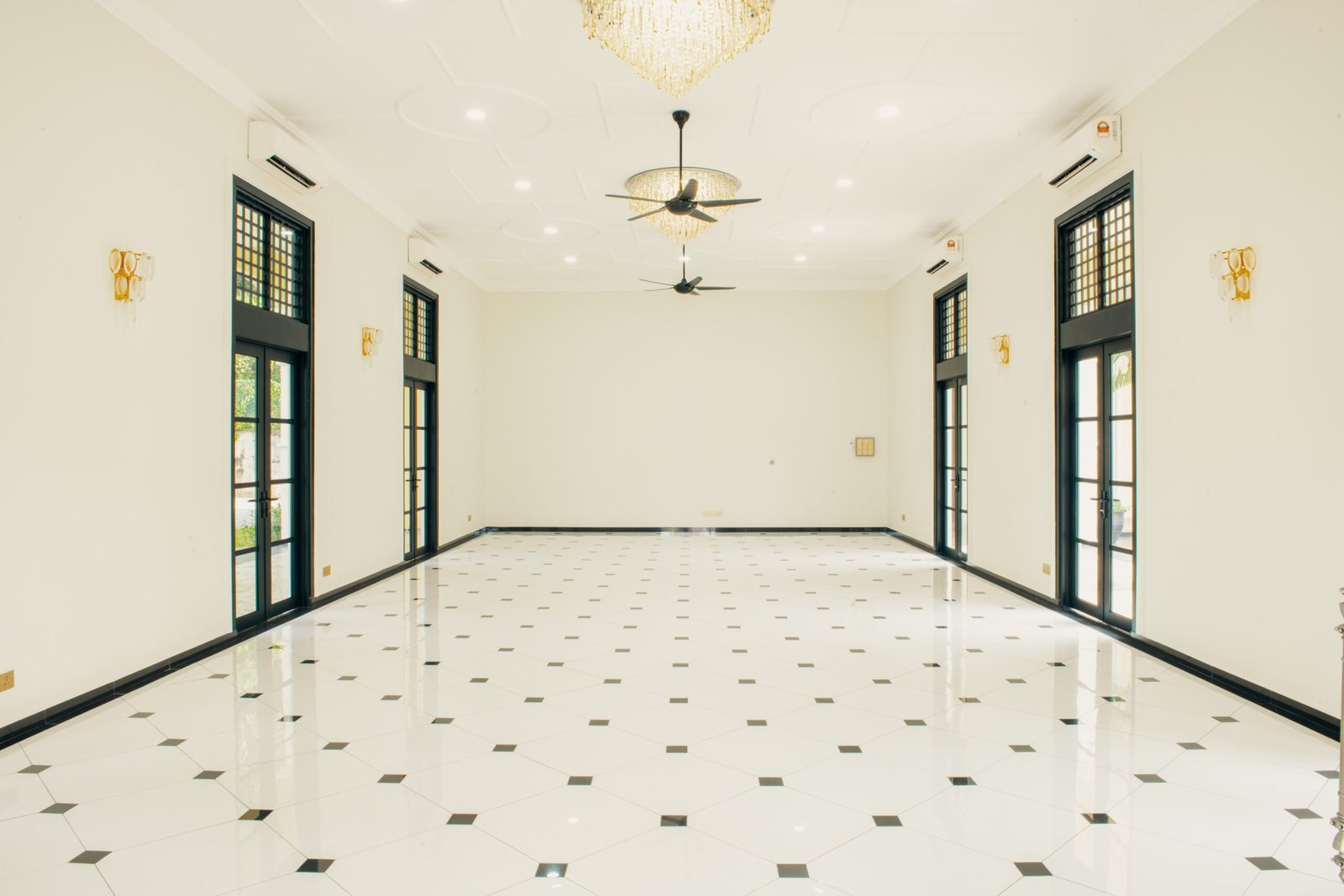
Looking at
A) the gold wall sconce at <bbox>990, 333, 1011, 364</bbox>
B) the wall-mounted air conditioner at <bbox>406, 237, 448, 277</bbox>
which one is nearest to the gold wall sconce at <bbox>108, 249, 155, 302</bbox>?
the wall-mounted air conditioner at <bbox>406, 237, 448, 277</bbox>

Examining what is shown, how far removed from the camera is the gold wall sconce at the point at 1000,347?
8.14 m

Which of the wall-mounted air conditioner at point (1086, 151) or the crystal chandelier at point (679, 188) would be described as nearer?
the wall-mounted air conditioner at point (1086, 151)

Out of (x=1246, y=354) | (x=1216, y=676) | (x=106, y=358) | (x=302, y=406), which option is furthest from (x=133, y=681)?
(x=1246, y=354)

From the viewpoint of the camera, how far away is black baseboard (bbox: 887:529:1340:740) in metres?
4.05

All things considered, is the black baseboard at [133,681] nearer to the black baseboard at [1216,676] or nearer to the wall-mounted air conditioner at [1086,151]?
the black baseboard at [1216,676]

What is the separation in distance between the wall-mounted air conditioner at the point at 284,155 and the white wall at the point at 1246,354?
644 cm

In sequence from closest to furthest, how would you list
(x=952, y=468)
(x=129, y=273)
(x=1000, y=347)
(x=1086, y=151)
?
(x=129, y=273), (x=1086, y=151), (x=1000, y=347), (x=952, y=468)

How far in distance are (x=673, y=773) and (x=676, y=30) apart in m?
3.76

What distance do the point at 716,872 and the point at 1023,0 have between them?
4973mm

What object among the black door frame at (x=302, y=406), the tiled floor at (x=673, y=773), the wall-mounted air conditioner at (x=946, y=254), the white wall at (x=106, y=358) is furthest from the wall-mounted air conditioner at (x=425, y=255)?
the wall-mounted air conditioner at (x=946, y=254)

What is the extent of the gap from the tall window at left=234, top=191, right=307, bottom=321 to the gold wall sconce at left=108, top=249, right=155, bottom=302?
43.1 inches

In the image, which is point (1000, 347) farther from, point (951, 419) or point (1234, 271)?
point (1234, 271)

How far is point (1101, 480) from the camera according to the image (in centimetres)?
644

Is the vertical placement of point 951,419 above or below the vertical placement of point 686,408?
below
